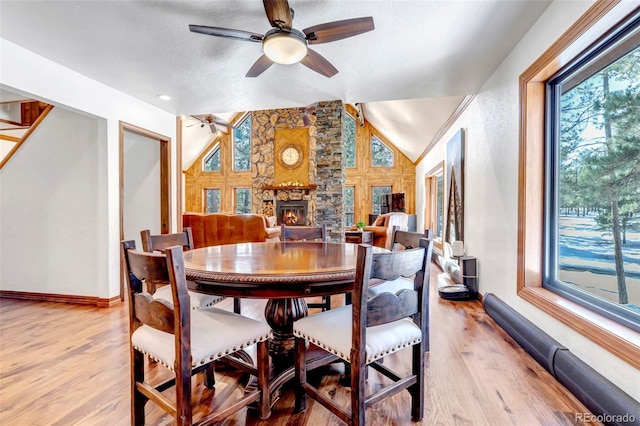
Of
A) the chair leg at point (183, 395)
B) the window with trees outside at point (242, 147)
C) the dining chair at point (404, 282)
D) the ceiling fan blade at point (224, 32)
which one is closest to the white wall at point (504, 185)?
the dining chair at point (404, 282)

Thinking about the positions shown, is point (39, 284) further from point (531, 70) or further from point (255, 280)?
point (531, 70)

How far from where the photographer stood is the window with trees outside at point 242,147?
396 inches

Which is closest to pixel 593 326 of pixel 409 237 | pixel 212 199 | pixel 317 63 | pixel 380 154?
pixel 409 237

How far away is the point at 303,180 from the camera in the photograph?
900 cm

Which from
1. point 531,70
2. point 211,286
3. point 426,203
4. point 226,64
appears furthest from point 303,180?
point 211,286

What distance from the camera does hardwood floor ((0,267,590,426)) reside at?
59.4 inches

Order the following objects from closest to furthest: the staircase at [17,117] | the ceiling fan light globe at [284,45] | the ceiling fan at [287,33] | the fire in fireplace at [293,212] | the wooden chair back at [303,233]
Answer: the ceiling fan at [287,33] → the ceiling fan light globe at [284,45] → the wooden chair back at [303,233] → the staircase at [17,117] → the fire in fireplace at [293,212]

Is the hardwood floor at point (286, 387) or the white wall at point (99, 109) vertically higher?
the white wall at point (99, 109)

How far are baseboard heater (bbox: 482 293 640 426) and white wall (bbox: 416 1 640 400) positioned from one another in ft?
0.14

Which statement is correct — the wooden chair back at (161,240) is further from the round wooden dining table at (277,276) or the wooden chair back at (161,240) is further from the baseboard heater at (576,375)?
the baseboard heater at (576,375)

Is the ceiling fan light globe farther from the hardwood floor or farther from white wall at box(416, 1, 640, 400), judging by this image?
the hardwood floor

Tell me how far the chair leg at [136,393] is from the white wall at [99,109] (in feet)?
8.06

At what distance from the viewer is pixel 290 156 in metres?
9.16

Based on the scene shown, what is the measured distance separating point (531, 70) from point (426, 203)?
5.70 meters
